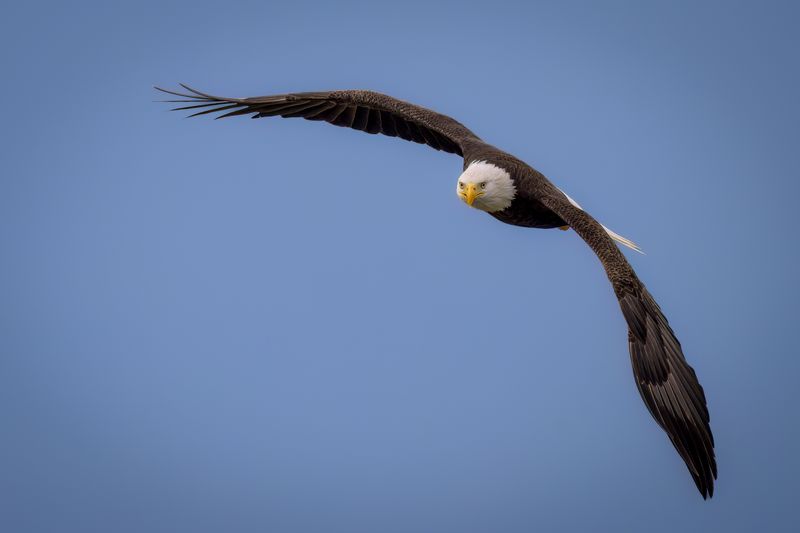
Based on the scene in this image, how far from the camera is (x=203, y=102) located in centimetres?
1221

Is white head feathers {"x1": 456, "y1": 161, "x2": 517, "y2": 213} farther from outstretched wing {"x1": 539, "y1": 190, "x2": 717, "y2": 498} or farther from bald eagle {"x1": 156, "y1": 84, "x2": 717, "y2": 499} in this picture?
outstretched wing {"x1": 539, "y1": 190, "x2": 717, "y2": 498}

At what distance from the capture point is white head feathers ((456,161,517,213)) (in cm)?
1113

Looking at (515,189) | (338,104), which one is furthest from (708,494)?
(338,104)

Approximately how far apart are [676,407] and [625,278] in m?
1.06

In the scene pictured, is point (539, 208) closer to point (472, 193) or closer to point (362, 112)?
point (472, 193)

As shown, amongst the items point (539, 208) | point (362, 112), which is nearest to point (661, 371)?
point (539, 208)

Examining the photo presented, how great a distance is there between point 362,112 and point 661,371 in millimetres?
4394

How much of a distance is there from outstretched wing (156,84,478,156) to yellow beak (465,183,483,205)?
3.07ft

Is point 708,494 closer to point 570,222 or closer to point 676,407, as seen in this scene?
point 676,407

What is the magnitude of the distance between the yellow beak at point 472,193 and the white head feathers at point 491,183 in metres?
0.02

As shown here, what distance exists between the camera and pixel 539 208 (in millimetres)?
11148

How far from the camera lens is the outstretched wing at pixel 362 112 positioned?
478 inches

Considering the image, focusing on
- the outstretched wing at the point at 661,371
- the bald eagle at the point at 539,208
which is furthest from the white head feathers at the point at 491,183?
the outstretched wing at the point at 661,371

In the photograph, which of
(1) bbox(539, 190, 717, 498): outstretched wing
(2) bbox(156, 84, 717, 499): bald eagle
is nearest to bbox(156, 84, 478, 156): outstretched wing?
(2) bbox(156, 84, 717, 499): bald eagle
